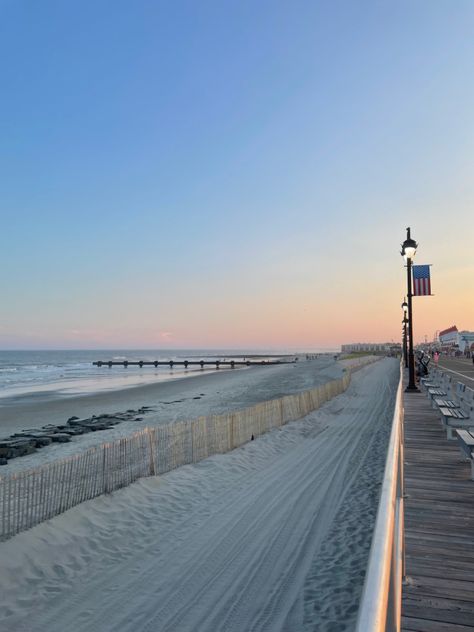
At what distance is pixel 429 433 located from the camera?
10.1 m

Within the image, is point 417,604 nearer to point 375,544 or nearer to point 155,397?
point 375,544

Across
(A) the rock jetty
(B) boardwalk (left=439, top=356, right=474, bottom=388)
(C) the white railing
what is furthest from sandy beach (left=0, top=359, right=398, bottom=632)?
(B) boardwalk (left=439, top=356, right=474, bottom=388)

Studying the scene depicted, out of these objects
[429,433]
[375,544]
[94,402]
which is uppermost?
[375,544]

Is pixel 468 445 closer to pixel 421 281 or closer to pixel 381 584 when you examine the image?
pixel 381 584

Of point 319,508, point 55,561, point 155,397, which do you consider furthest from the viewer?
point 155,397

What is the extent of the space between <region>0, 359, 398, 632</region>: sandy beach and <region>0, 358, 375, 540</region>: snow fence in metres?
0.24

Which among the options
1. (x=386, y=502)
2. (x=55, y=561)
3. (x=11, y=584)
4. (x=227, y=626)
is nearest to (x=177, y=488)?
(x=55, y=561)

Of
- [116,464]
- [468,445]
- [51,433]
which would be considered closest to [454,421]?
[468,445]

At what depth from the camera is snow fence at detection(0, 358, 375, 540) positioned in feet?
20.9

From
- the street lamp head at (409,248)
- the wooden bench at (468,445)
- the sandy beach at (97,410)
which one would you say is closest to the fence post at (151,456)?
the sandy beach at (97,410)

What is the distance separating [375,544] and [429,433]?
8878mm

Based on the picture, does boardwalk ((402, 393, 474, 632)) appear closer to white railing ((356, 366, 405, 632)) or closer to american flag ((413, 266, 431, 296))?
white railing ((356, 366, 405, 632))

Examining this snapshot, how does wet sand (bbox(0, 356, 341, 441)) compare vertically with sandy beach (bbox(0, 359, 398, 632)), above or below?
below

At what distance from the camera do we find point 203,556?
19.4 ft
